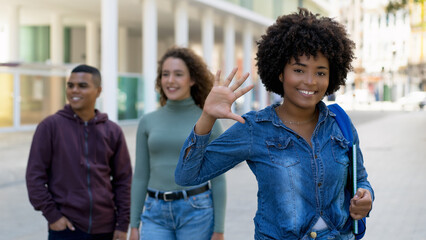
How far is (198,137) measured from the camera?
85.1 inches

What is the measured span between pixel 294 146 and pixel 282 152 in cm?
6

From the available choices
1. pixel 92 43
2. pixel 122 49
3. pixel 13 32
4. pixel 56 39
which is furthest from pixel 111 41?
pixel 122 49

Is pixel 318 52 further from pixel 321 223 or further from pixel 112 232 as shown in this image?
pixel 112 232

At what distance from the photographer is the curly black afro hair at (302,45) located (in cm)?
224

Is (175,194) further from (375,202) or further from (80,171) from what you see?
(375,202)

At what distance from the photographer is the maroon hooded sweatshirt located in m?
3.34

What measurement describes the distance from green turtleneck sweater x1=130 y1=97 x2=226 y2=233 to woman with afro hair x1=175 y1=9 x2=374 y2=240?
1.32 metres

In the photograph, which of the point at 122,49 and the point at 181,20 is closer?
the point at 181,20

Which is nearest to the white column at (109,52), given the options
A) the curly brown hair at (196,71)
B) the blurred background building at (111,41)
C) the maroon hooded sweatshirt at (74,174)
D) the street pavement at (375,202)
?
the blurred background building at (111,41)

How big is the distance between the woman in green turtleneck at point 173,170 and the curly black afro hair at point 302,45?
1.25m

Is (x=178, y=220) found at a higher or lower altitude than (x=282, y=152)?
lower

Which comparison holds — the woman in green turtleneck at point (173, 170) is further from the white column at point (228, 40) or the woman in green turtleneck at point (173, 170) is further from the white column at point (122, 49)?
the white column at point (122, 49)

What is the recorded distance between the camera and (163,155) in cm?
363

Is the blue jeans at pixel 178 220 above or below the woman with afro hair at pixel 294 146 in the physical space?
below
